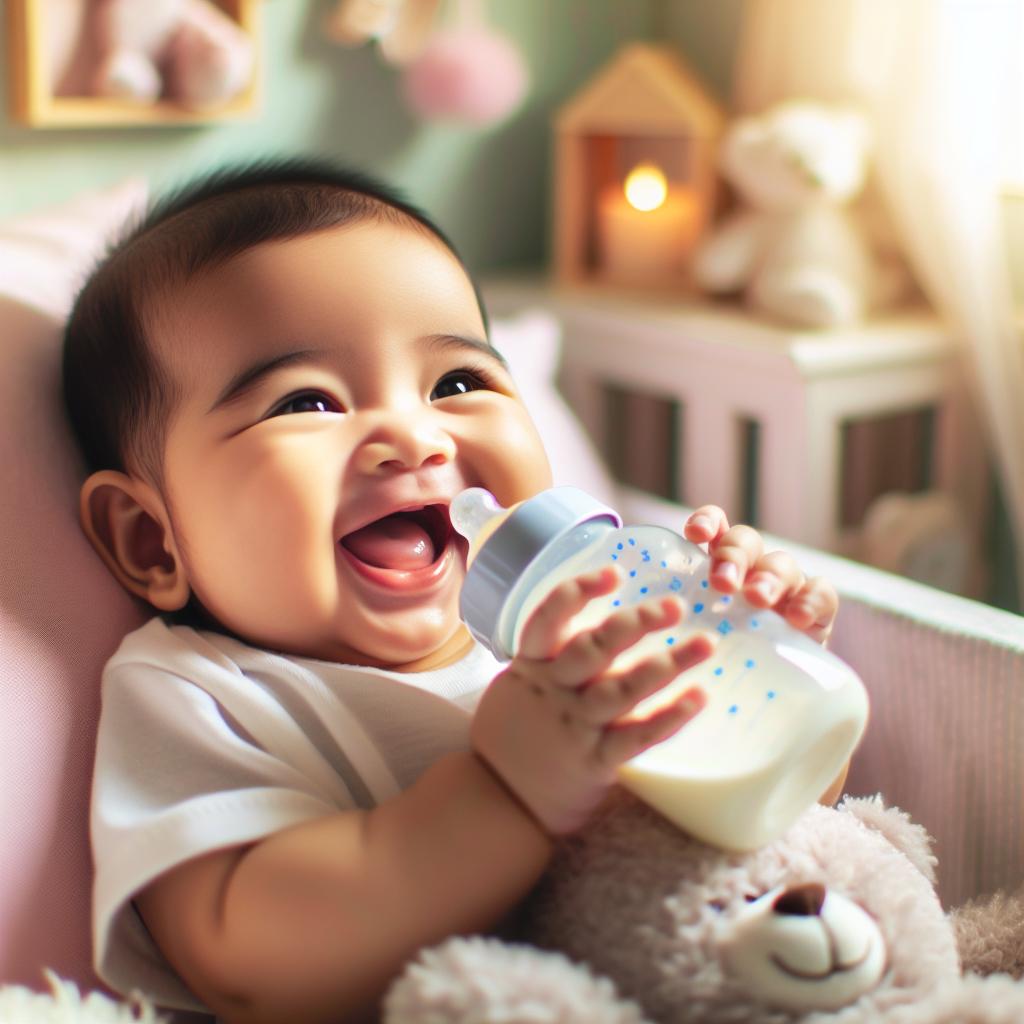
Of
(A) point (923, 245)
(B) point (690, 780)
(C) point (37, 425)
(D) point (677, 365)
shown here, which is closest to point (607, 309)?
(D) point (677, 365)

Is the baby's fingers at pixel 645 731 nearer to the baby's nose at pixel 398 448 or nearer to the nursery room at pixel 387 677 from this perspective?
the nursery room at pixel 387 677

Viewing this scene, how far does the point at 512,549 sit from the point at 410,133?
114cm

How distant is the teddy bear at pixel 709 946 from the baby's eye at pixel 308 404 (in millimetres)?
306

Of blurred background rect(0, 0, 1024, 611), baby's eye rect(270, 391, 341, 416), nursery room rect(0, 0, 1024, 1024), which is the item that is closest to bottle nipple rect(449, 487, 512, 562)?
Result: nursery room rect(0, 0, 1024, 1024)

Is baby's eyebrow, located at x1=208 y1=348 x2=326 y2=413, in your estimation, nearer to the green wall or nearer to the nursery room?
the nursery room

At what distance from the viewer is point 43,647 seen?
857 millimetres

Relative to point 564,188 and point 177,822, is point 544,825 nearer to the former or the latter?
point 177,822

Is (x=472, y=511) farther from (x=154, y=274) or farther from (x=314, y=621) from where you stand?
(x=154, y=274)

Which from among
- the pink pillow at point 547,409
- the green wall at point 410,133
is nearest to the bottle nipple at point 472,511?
the pink pillow at point 547,409

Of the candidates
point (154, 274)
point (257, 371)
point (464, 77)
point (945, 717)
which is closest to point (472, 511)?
point (257, 371)

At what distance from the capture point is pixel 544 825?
70cm

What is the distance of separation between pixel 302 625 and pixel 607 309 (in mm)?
933

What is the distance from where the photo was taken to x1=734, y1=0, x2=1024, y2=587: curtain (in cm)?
145

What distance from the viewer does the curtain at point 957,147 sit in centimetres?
145
